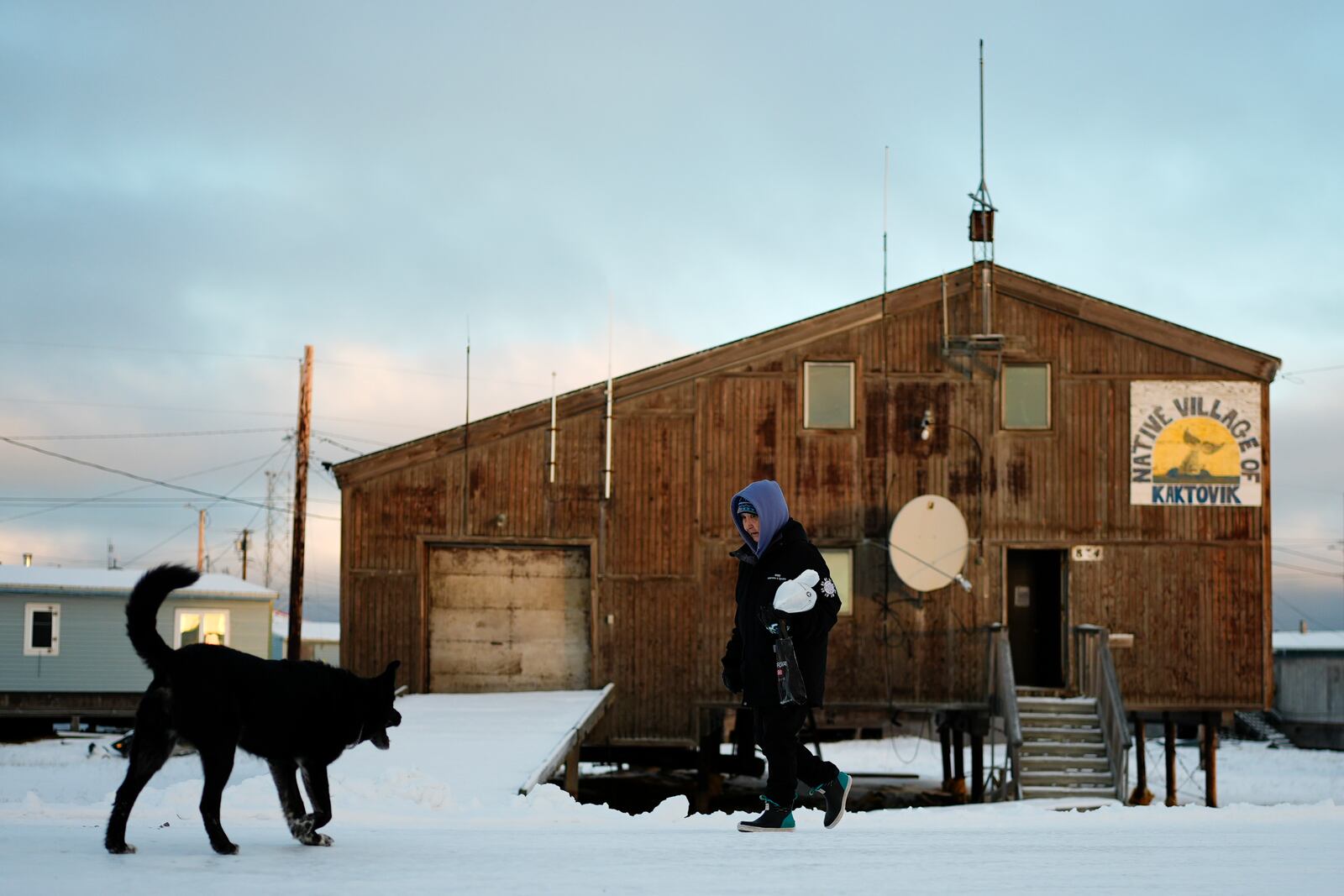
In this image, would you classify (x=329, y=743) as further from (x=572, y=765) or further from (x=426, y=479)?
(x=426, y=479)

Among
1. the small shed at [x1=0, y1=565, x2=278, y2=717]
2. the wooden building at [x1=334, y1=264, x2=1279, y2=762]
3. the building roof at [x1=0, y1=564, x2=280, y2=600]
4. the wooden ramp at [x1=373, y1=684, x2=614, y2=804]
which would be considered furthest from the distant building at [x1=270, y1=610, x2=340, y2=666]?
the wooden ramp at [x1=373, y1=684, x2=614, y2=804]

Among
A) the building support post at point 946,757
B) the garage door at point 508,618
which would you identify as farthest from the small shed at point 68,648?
the building support post at point 946,757

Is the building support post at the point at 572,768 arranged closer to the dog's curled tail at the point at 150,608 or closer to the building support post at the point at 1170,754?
the dog's curled tail at the point at 150,608

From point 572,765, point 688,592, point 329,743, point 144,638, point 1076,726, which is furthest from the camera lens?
point 688,592

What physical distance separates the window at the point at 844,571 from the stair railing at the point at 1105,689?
3.73 m

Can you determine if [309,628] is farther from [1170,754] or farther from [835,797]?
[835,797]

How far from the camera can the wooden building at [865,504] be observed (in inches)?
871

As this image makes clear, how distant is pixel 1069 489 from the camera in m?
22.4

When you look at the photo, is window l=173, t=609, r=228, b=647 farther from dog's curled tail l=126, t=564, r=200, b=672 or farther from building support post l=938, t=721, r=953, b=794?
dog's curled tail l=126, t=564, r=200, b=672

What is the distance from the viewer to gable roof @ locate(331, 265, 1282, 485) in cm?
2220

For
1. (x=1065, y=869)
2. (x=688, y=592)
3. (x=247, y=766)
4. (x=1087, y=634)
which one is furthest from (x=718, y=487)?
(x=1065, y=869)

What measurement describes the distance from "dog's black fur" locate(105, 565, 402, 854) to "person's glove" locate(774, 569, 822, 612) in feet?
6.56

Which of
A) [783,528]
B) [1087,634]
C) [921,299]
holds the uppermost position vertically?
[921,299]

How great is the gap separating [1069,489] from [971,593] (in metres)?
2.43
